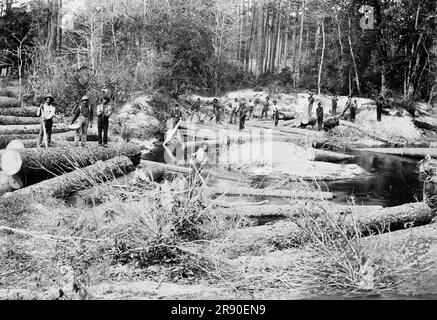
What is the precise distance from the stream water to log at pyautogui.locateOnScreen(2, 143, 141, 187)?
354cm

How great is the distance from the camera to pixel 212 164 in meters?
15.8

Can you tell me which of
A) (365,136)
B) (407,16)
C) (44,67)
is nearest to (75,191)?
(44,67)

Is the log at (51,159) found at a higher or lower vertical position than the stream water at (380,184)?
higher

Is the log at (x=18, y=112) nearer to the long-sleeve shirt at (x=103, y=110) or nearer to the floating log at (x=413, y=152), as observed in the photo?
the long-sleeve shirt at (x=103, y=110)

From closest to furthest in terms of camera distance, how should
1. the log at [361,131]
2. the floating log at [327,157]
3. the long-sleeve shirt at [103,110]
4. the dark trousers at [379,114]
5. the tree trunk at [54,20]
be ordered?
1. the long-sleeve shirt at [103,110]
2. the floating log at [327,157]
3. the log at [361,131]
4. the dark trousers at [379,114]
5. the tree trunk at [54,20]

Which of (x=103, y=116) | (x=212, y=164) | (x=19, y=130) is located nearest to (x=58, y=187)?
(x=103, y=116)

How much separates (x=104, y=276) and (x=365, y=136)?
2173cm

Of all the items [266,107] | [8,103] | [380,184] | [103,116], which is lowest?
[380,184]

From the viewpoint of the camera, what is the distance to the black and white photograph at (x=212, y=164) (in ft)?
17.1

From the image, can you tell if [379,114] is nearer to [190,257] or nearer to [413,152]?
[413,152]

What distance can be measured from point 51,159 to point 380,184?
9945 millimetres

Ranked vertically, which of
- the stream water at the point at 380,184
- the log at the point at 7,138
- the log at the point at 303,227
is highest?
the log at the point at 7,138

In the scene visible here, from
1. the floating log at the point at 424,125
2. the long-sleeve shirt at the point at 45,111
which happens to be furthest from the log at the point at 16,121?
the floating log at the point at 424,125

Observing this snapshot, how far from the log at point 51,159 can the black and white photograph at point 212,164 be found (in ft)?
0.14
